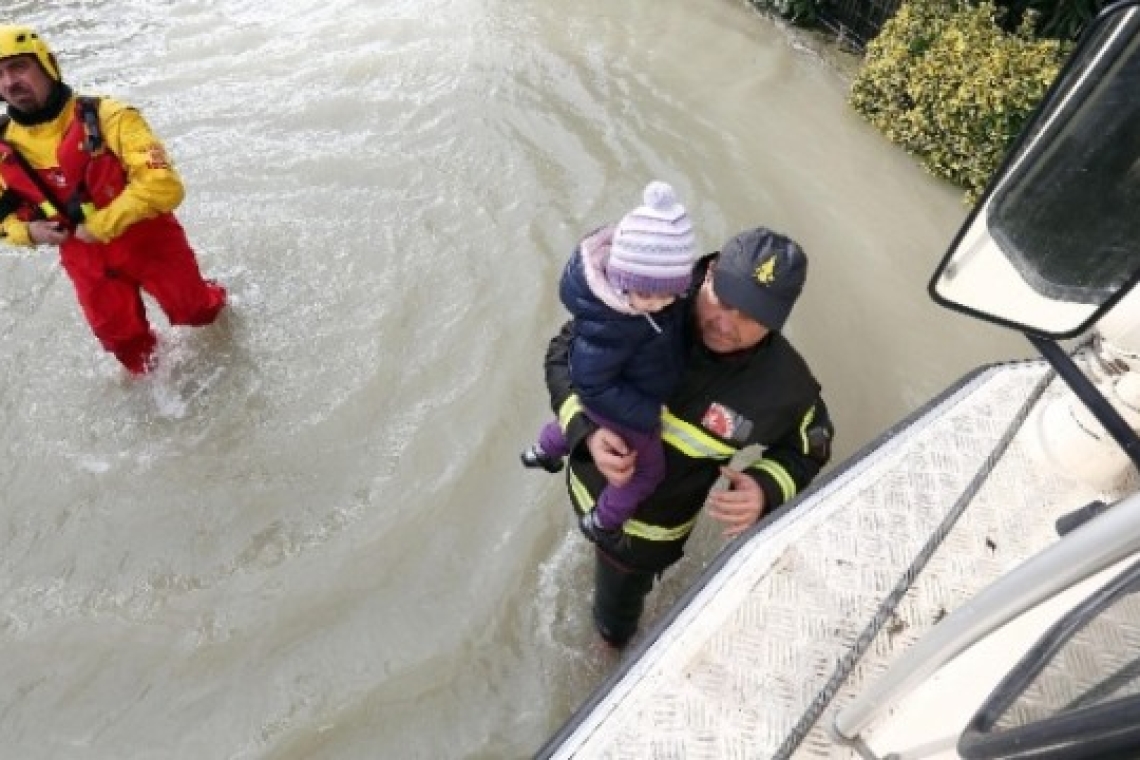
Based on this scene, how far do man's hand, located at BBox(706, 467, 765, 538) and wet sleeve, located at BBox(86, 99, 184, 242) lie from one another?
282 cm

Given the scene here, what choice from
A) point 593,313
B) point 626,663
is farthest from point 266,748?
point 593,313

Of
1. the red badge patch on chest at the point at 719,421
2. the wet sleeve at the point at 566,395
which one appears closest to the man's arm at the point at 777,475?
the red badge patch on chest at the point at 719,421

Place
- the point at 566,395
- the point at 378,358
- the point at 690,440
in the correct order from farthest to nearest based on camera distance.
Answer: the point at 378,358
the point at 566,395
the point at 690,440

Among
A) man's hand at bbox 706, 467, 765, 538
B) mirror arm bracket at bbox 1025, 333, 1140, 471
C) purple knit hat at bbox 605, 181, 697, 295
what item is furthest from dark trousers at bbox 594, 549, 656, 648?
mirror arm bracket at bbox 1025, 333, 1140, 471

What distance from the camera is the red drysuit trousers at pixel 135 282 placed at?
13.8 ft

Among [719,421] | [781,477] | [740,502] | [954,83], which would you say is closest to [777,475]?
[781,477]

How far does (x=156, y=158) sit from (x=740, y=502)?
2998 mm

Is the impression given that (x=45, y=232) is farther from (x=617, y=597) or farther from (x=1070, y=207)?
(x=1070, y=207)

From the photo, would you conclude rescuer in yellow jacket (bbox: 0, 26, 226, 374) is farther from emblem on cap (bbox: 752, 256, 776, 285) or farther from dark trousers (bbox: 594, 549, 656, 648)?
emblem on cap (bbox: 752, 256, 776, 285)

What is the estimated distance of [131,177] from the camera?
396 cm

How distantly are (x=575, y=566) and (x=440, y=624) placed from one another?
24.8 inches

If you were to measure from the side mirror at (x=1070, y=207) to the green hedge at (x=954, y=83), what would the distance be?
4931 millimetres

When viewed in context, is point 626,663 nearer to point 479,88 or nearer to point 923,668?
point 923,668

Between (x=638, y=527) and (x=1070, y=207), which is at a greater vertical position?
(x=1070, y=207)
